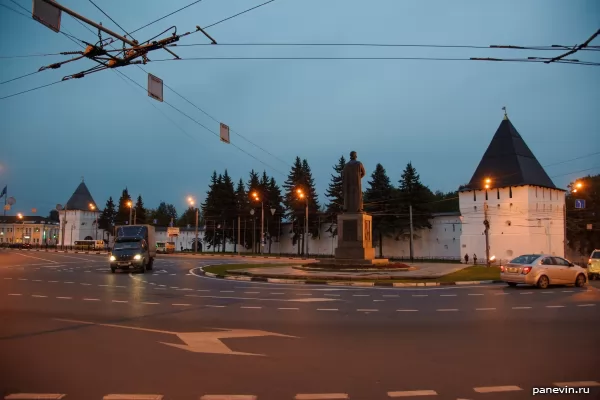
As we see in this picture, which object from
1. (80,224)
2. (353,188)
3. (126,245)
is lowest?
(126,245)

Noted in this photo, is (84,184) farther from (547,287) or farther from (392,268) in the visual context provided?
(547,287)

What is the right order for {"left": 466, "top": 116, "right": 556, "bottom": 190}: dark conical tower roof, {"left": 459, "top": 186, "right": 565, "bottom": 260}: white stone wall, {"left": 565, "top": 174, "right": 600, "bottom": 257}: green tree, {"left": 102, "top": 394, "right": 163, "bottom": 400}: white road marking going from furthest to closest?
{"left": 565, "top": 174, "right": 600, "bottom": 257}: green tree < {"left": 466, "top": 116, "right": 556, "bottom": 190}: dark conical tower roof < {"left": 459, "top": 186, "right": 565, "bottom": 260}: white stone wall < {"left": 102, "top": 394, "right": 163, "bottom": 400}: white road marking

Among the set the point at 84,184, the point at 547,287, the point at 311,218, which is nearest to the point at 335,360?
the point at 547,287

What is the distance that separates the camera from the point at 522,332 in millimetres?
8289

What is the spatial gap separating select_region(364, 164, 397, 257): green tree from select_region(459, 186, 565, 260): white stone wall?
34.8 ft

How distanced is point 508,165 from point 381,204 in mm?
18862

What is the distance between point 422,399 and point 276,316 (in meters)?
5.74

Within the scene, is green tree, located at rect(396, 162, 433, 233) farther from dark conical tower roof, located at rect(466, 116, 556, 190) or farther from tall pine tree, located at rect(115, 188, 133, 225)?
tall pine tree, located at rect(115, 188, 133, 225)

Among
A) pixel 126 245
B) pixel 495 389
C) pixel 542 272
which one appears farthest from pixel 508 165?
pixel 495 389

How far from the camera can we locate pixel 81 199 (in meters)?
113

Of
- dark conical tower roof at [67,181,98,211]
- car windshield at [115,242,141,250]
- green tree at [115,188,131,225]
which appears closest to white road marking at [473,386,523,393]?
car windshield at [115,242,141,250]

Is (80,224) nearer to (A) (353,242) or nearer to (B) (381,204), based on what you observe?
(B) (381,204)

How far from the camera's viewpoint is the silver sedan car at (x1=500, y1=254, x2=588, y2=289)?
17578 mm

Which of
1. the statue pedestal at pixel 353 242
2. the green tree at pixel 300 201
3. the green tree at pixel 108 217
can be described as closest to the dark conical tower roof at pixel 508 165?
the green tree at pixel 300 201
